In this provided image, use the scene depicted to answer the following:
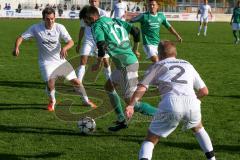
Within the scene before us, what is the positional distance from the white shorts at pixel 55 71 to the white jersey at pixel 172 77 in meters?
4.31

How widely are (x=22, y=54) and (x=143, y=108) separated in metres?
13.4

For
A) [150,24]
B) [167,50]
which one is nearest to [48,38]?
[150,24]

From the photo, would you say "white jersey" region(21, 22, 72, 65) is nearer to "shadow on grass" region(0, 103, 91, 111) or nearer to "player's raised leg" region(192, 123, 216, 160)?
"shadow on grass" region(0, 103, 91, 111)

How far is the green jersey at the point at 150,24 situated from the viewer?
12.6 m

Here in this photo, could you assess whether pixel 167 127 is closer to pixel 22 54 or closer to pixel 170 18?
pixel 22 54

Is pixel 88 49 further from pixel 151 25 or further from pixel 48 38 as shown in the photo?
pixel 151 25

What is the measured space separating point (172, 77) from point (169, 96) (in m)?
0.22

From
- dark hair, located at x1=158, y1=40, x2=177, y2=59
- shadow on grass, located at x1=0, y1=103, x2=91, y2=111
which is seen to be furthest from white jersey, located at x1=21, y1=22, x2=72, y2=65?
dark hair, located at x1=158, y1=40, x2=177, y2=59

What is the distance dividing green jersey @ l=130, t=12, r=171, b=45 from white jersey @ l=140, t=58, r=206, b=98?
705 cm

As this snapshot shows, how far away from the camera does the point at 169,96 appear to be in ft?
18.1

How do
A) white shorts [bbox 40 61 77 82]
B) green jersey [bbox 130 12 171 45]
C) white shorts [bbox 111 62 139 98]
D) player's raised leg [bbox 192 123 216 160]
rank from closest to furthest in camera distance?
1. player's raised leg [bbox 192 123 216 160]
2. white shorts [bbox 111 62 139 98]
3. white shorts [bbox 40 61 77 82]
4. green jersey [bbox 130 12 171 45]

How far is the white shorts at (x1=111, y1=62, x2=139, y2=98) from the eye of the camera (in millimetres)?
7895

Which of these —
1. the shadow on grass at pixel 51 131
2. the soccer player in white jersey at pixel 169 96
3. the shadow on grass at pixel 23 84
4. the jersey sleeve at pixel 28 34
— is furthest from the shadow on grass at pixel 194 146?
the shadow on grass at pixel 23 84

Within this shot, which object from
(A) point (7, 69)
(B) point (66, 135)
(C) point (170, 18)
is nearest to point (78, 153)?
(B) point (66, 135)
